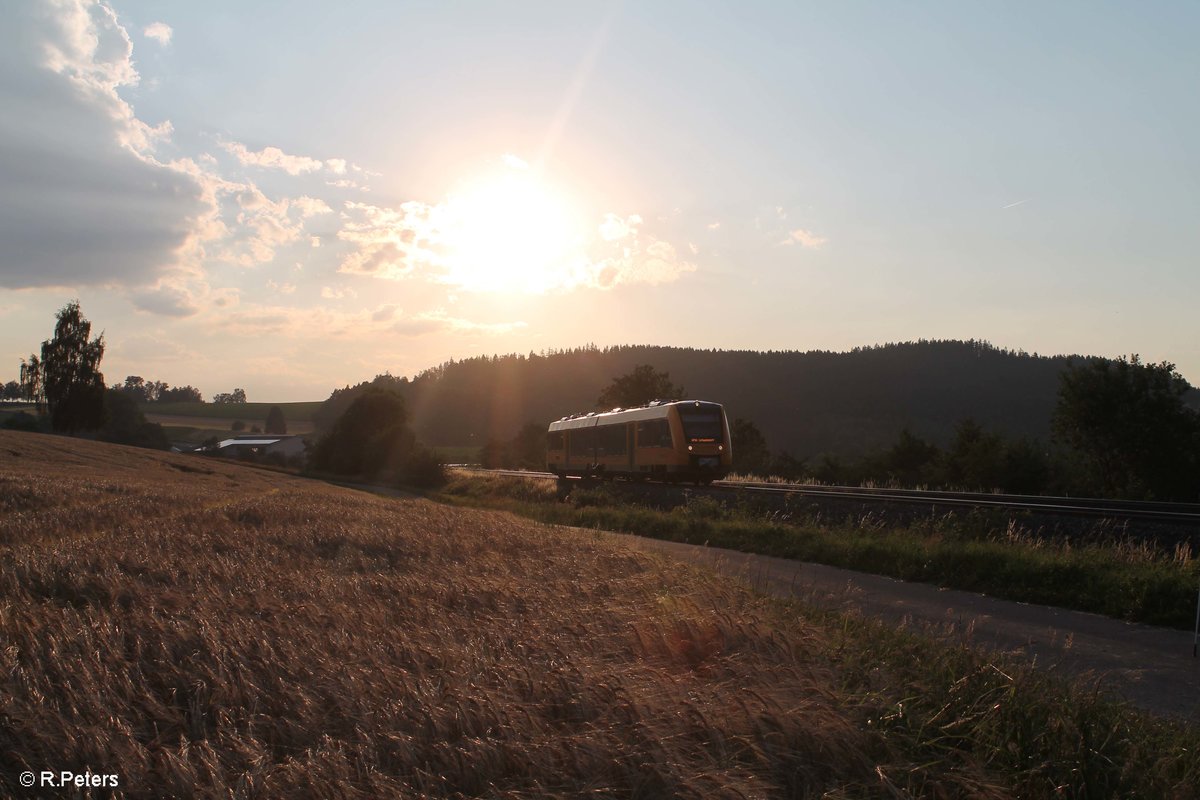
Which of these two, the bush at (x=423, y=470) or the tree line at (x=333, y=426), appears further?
the tree line at (x=333, y=426)

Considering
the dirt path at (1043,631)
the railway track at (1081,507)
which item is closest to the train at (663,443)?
the railway track at (1081,507)

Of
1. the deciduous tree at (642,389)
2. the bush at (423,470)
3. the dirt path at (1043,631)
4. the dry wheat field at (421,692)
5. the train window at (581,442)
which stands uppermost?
the deciduous tree at (642,389)

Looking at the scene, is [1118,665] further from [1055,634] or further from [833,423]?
[833,423]

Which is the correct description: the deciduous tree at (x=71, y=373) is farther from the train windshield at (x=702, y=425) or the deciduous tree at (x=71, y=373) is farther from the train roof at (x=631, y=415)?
the train windshield at (x=702, y=425)

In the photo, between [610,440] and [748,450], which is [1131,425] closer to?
[610,440]

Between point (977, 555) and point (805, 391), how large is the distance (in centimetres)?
13605

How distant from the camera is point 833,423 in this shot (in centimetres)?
13362

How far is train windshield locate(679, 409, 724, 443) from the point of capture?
3306cm

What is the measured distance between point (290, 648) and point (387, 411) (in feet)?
275

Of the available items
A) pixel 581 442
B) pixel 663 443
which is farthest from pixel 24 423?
pixel 663 443

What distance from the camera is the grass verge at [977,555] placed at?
11.2 meters

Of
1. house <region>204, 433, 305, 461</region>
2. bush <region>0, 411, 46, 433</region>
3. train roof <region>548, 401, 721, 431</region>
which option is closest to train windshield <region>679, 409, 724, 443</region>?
train roof <region>548, 401, 721, 431</region>

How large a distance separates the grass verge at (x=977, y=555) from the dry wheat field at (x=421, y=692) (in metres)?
5.66

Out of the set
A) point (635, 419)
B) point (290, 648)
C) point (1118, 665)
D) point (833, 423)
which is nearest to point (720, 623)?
point (290, 648)
